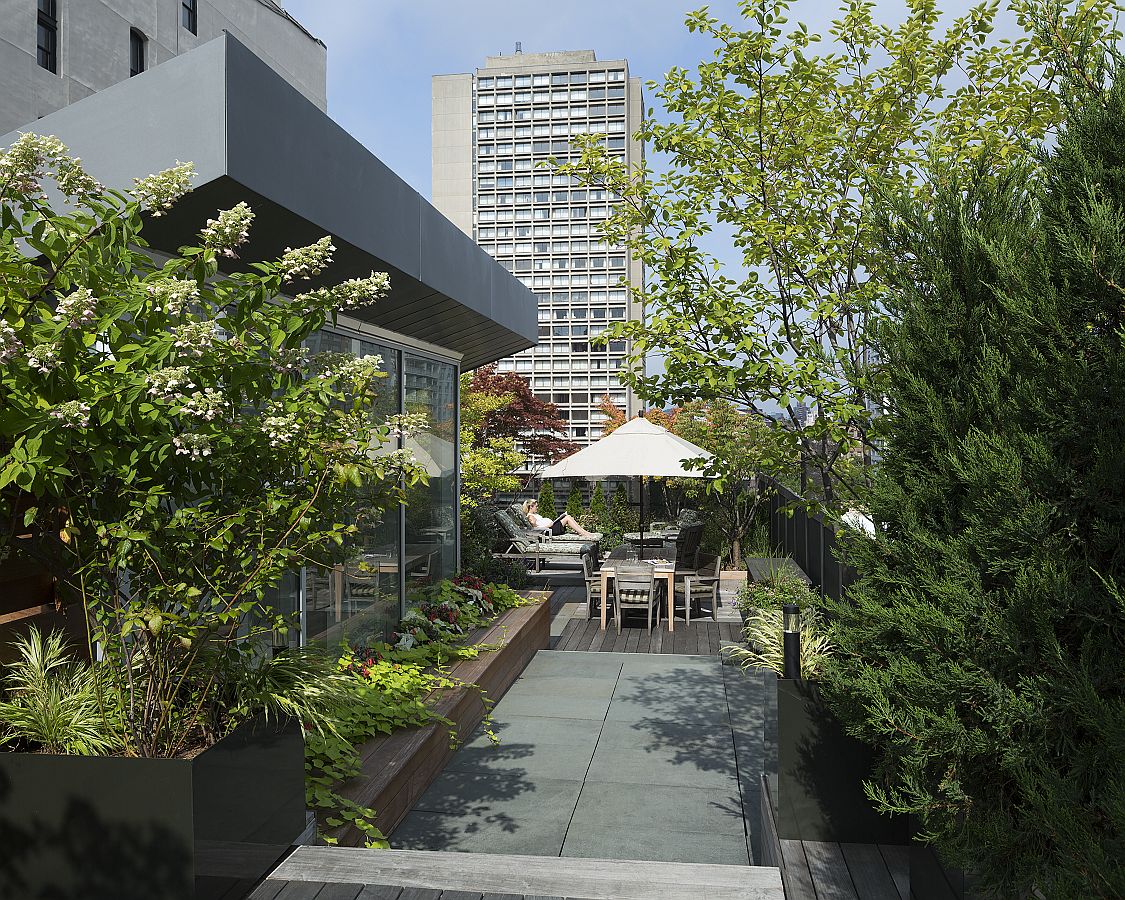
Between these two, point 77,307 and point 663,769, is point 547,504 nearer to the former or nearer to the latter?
point 663,769

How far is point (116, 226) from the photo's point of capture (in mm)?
2654

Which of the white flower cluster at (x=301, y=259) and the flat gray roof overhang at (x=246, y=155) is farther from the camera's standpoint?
the flat gray roof overhang at (x=246, y=155)

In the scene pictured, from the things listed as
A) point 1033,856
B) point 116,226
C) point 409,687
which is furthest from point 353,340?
point 1033,856

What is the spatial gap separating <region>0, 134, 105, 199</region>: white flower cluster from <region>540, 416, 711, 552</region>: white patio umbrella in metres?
7.91

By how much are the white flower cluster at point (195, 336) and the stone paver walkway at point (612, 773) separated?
285 centimetres

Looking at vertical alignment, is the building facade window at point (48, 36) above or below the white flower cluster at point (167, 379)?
above

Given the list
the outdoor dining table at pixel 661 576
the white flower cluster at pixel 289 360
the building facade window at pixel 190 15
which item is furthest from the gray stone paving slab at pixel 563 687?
the building facade window at pixel 190 15

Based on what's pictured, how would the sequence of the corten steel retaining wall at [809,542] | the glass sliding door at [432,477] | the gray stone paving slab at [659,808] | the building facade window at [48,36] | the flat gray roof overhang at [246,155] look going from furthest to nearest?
1. the building facade window at [48,36]
2. the glass sliding door at [432,477]
3. the corten steel retaining wall at [809,542]
4. the gray stone paving slab at [659,808]
5. the flat gray roof overhang at [246,155]

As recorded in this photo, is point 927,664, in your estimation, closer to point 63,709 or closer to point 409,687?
point 63,709

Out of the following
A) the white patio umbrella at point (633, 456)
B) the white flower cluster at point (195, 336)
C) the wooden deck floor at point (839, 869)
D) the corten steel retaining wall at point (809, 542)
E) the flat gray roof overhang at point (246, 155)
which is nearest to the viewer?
the white flower cluster at point (195, 336)

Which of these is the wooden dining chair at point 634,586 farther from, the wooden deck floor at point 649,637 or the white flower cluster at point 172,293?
the white flower cluster at point 172,293

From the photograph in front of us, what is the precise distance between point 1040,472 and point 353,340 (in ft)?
17.0

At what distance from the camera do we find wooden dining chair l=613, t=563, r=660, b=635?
10219 mm

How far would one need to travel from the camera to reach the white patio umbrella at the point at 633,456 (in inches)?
410
